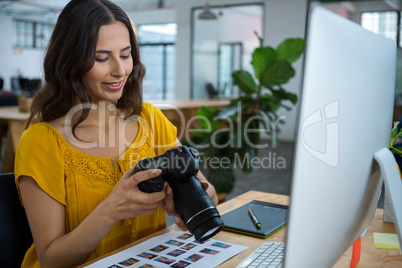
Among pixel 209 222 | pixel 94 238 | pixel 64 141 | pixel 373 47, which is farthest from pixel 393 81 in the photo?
pixel 64 141

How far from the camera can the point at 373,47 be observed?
619 mm

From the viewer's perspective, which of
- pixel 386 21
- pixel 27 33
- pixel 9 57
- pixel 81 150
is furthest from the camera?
pixel 27 33

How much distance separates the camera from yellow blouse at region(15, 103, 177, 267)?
1062 mm

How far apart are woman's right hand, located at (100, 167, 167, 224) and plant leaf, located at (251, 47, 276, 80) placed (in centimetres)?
200

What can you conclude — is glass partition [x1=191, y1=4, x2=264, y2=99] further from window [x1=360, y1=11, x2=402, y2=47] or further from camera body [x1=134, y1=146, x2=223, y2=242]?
camera body [x1=134, y1=146, x2=223, y2=242]

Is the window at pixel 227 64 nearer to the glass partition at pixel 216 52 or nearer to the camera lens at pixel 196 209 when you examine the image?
the glass partition at pixel 216 52

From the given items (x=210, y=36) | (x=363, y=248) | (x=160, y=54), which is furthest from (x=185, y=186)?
(x=160, y=54)

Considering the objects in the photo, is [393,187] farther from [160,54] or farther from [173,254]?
[160,54]

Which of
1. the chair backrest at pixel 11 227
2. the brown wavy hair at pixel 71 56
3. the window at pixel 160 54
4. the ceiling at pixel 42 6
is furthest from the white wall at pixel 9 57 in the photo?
the chair backrest at pixel 11 227

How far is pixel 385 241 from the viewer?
104 centimetres

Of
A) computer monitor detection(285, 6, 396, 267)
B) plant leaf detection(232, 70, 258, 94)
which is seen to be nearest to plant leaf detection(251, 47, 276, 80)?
plant leaf detection(232, 70, 258, 94)

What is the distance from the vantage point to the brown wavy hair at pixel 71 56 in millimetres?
1094

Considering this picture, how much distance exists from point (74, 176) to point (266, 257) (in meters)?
0.56

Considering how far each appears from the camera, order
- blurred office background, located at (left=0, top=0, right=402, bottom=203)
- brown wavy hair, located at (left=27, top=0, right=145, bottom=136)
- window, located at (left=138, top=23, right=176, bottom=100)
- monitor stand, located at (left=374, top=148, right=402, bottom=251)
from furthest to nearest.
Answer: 1. window, located at (left=138, top=23, right=176, bottom=100)
2. blurred office background, located at (left=0, top=0, right=402, bottom=203)
3. brown wavy hair, located at (left=27, top=0, right=145, bottom=136)
4. monitor stand, located at (left=374, top=148, right=402, bottom=251)
